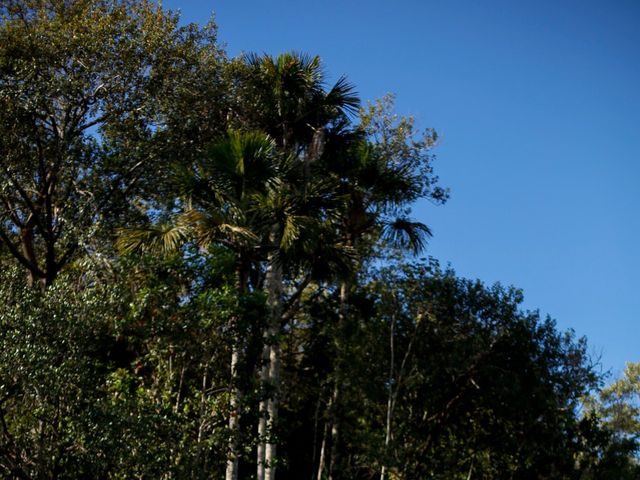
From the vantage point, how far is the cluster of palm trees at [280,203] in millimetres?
12992

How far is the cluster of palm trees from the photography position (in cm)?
1299

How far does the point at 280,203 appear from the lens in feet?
47.6

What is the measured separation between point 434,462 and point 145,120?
366 inches

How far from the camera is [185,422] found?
11.2 metres

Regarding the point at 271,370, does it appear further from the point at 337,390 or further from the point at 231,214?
the point at 231,214

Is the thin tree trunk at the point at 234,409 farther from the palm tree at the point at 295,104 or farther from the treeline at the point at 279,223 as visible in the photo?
the palm tree at the point at 295,104

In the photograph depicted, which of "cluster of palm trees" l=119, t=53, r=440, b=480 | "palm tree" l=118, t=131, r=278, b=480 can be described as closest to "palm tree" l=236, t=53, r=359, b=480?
"cluster of palm trees" l=119, t=53, r=440, b=480

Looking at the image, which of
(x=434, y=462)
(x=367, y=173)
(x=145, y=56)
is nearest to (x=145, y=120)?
(x=145, y=56)

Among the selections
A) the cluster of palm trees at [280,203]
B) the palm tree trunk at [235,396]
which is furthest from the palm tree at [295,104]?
the palm tree trunk at [235,396]

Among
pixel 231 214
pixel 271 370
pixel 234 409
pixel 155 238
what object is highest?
pixel 231 214

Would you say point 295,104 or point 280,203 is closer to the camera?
point 280,203

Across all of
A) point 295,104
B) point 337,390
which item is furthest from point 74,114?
point 337,390

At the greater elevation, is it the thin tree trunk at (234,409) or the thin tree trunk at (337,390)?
the thin tree trunk at (337,390)

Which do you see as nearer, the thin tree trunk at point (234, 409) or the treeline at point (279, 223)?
the thin tree trunk at point (234, 409)
